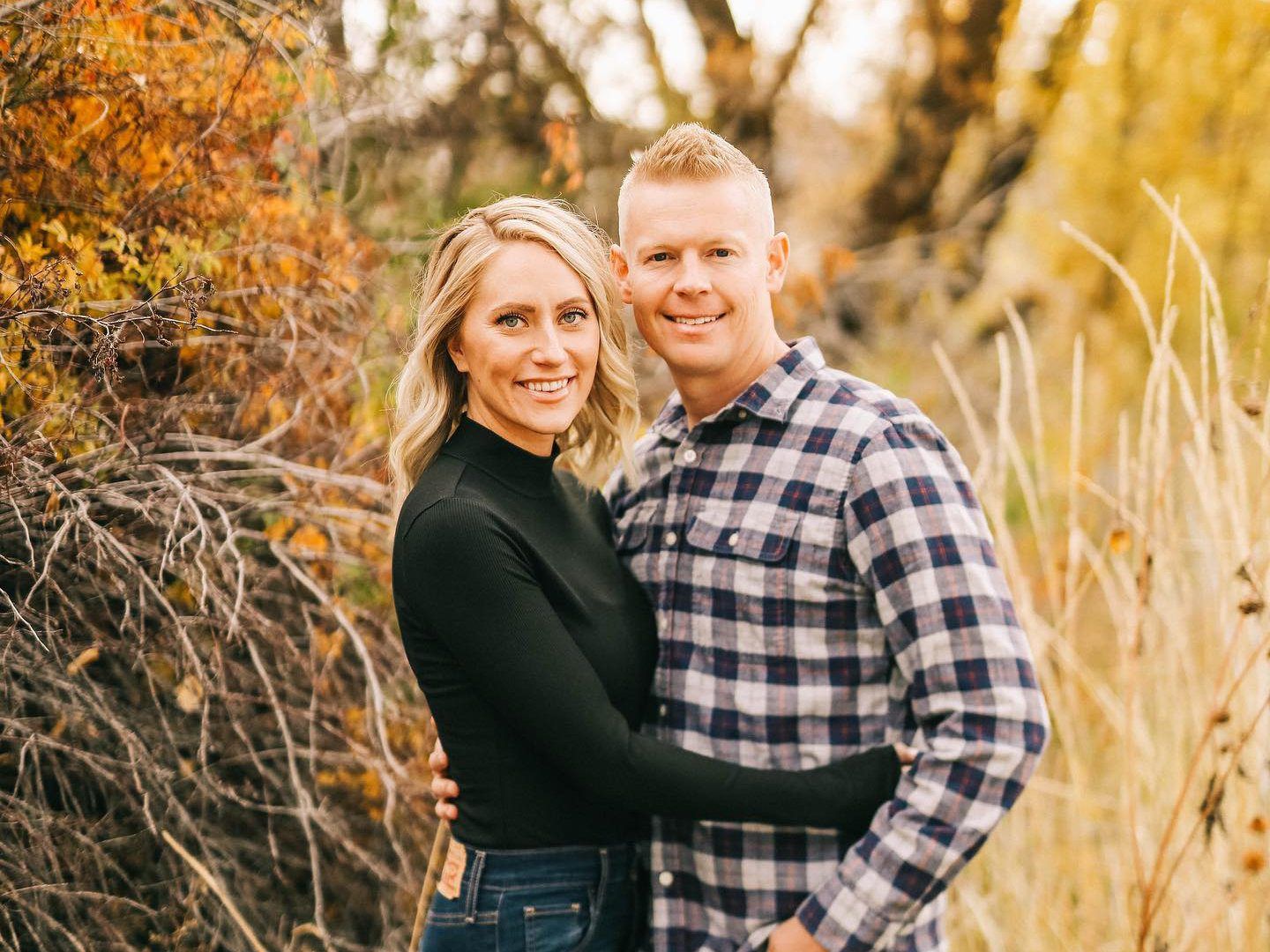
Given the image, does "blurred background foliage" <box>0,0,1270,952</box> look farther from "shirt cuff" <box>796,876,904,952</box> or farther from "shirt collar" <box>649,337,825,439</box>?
"shirt cuff" <box>796,876,904,952</box>

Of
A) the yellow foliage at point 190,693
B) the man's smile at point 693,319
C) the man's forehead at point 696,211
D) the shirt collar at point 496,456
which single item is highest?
the man's forehead at point 696,211

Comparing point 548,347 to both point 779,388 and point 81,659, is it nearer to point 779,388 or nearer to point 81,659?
point 779,388

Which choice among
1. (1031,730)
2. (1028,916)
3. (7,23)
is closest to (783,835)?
(1031,730)

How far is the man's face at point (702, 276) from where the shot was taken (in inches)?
66.9

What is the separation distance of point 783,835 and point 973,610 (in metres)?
0.46

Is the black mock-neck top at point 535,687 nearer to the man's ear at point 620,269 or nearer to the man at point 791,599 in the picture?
the man at point 791,599

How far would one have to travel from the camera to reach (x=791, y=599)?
1.56m

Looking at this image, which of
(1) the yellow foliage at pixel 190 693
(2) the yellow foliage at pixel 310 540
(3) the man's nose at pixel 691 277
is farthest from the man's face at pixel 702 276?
(1) the yellow foliage at pixel 190 693

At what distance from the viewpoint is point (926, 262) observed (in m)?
6.02

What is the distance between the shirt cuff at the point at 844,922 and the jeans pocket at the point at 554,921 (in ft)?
1.12

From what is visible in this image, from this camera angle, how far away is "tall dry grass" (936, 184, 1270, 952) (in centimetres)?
177

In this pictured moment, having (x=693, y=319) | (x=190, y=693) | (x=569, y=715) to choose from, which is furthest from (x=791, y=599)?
(x=190, y=693)

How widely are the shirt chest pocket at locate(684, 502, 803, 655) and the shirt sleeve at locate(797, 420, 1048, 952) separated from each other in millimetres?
141

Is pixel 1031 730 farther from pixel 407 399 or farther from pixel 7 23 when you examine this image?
pixel 7 23
